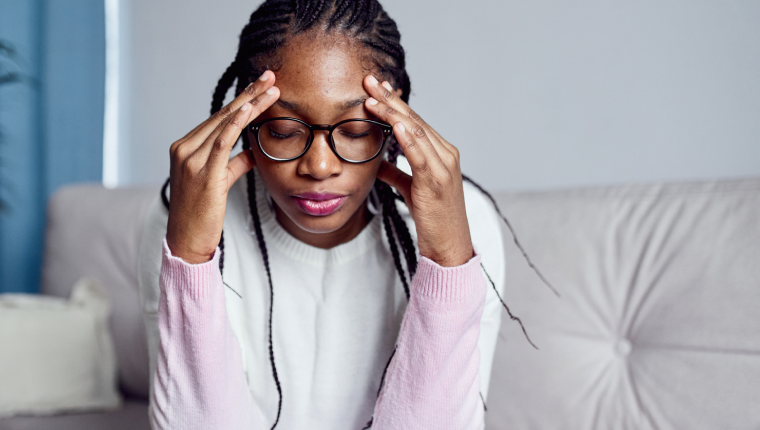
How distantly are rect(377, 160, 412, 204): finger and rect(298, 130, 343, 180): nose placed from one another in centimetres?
15

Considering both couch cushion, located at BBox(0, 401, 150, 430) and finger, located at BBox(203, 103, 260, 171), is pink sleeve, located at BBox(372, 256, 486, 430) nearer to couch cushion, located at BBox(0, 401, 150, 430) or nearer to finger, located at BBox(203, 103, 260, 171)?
finger, located at BBox(203, 103, 260, 171)

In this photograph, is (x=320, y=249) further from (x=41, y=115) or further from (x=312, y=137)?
(x=41, y=115)

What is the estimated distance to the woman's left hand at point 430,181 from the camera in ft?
2.75

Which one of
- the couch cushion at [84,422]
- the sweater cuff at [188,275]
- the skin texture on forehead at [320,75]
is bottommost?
the couch cushion at [84,422]

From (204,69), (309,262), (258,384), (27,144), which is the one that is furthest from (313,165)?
(27,144)

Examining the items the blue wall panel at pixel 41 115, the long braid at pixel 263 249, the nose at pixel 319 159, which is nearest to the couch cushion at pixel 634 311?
the long braid at pixel 263 249

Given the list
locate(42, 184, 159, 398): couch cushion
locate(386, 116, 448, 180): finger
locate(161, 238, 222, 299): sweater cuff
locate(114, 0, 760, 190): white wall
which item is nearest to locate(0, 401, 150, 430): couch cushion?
locate(42, 184, 159, 398): couch cushion

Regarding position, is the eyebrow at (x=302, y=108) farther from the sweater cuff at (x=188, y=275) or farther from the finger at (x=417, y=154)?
Answer: the sweater cuff at (x=188, y=275)

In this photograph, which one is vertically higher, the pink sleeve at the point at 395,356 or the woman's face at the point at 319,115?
the woman's face at the point at 319,115

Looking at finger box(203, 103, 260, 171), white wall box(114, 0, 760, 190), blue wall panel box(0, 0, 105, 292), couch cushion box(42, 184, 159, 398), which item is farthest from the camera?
blue wall panel box(0, 0, 105, 292)

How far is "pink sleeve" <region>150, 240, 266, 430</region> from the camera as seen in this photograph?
872 millimetres

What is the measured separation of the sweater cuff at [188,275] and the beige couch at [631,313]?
757mm

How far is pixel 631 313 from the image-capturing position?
3.86 ft

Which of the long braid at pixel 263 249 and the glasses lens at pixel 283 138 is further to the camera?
the long braid at pixel 263 249
